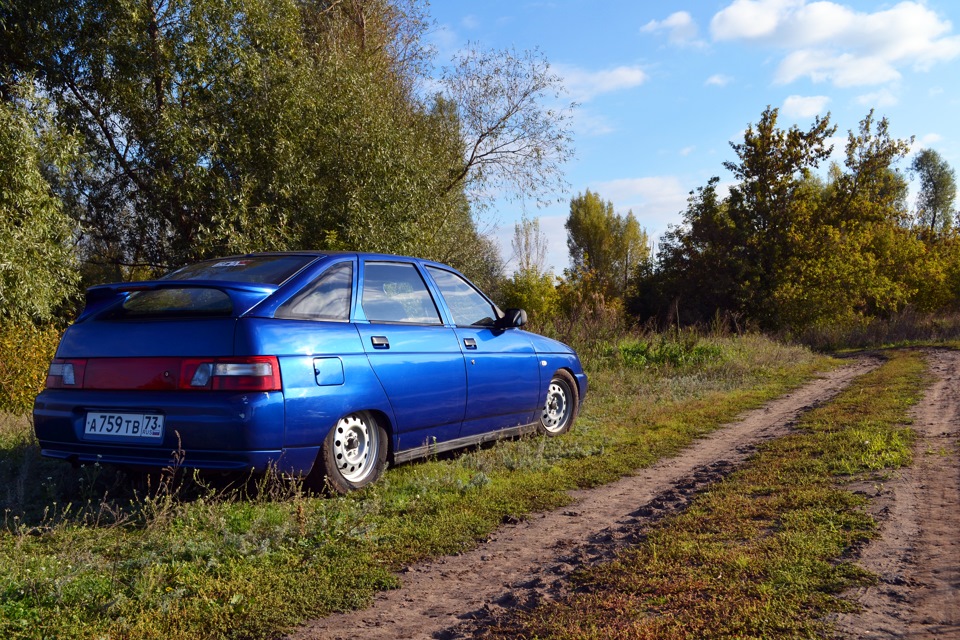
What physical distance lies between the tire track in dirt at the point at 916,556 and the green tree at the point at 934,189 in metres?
64.0

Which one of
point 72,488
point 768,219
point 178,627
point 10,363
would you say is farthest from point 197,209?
point 768,219

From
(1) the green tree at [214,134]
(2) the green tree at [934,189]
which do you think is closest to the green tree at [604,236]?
(2) the green tree at [934,189]

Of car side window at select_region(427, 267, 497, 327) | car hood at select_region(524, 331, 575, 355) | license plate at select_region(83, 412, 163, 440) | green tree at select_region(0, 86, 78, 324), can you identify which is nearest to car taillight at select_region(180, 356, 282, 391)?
license plate at select_region(83, 412, 163, 440)

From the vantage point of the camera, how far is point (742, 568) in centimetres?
331

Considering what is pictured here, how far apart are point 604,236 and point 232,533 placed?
59422 millimetres

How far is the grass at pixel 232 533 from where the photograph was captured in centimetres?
296

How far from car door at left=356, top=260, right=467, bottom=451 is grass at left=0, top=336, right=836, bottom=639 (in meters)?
0.39

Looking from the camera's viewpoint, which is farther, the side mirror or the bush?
the bush

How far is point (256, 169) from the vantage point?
15.0 meters

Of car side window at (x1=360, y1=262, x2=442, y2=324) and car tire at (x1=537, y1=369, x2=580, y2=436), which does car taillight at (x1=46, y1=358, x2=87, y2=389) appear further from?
car tire at (x1=537, y1=369, x2=580, y2=436)

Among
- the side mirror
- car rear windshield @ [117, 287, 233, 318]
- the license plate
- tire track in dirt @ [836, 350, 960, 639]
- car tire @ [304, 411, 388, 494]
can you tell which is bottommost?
tire track in dirt @ [836, 350, 960, 639]

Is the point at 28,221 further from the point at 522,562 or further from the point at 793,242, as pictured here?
the point at 793,242

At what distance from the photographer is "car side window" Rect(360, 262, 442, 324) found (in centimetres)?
527

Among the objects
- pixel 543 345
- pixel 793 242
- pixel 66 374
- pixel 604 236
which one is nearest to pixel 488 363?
pixel 543 345
